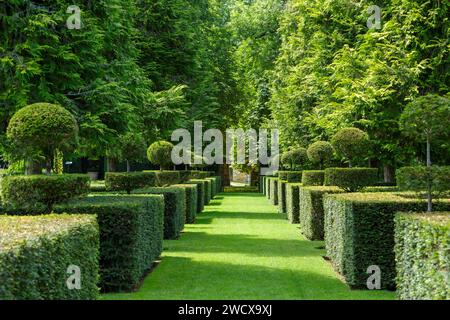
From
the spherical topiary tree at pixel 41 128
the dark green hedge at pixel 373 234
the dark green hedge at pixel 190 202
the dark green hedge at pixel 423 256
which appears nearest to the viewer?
the dark green hedge at pixel 423 256

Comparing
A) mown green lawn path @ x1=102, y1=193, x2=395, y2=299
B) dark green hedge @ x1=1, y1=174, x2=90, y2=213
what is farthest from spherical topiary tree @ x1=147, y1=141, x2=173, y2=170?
dark green hedge @ x1=1, y1=174, x2=90, y2=213

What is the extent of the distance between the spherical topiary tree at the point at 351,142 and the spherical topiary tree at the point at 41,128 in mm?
8634

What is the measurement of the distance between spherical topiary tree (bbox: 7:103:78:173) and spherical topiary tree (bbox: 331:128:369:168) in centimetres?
863

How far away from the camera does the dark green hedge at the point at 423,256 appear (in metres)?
7.14

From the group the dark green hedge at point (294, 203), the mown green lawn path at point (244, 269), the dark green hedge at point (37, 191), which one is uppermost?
the dark green hedge at point (37, 191)

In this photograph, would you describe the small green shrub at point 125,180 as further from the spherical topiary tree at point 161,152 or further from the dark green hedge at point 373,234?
the dark green hedge at point 373,234

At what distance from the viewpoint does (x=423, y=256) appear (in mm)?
8141

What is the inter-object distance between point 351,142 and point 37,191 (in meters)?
9.62

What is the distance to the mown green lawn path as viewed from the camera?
36.2ft

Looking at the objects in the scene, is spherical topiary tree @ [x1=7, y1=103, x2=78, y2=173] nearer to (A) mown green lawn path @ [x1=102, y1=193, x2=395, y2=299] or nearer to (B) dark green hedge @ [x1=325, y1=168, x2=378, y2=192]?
(A) mown green lawn path @ [x1=102, y1=193, x2=395, y2=299]

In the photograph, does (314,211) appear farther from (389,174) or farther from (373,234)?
(389,174)

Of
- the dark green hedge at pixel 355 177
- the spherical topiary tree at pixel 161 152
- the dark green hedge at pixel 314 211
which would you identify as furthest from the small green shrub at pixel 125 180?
the spherical topiary tree at pixel 161 152

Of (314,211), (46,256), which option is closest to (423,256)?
(46,256)
